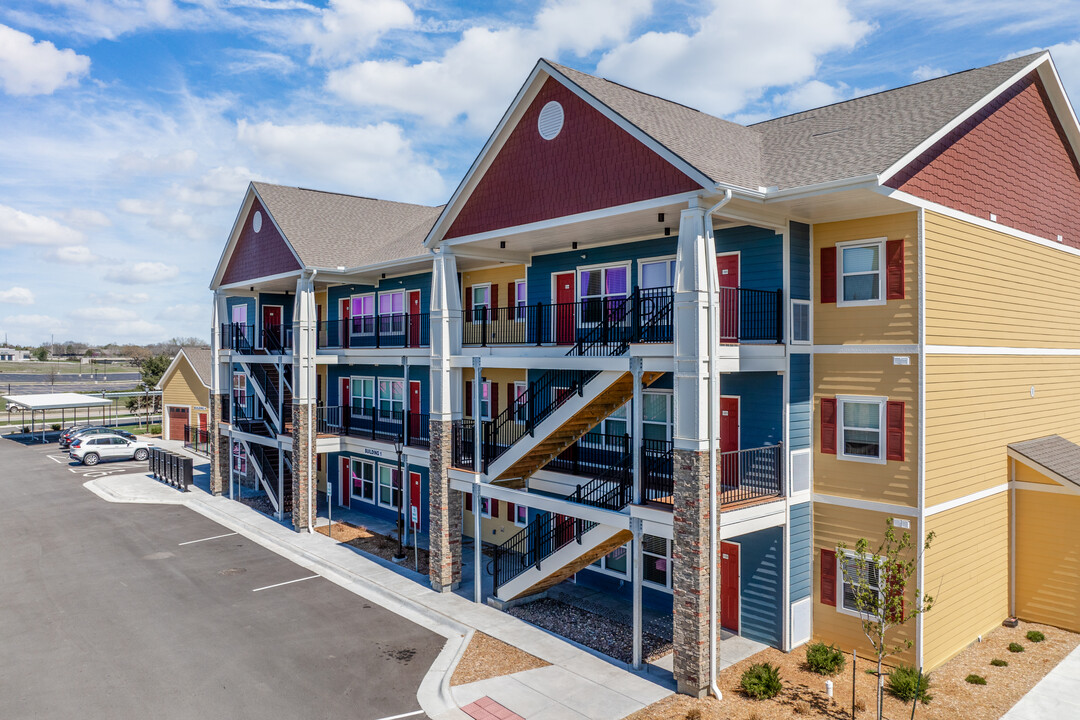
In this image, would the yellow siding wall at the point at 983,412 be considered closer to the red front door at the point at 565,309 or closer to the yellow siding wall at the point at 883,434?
the yellow siding wall at the point at 883,434

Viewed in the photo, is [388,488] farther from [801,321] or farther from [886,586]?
[886,586]

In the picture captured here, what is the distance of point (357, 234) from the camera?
2928 centimetres

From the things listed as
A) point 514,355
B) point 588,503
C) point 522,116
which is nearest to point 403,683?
point 588,503

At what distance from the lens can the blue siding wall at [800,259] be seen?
49.3 ft

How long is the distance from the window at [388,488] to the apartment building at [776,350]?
7.13 meters

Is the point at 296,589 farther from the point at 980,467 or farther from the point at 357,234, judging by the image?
the point at 980,467

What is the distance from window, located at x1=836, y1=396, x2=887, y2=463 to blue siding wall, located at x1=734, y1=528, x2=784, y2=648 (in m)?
2.41

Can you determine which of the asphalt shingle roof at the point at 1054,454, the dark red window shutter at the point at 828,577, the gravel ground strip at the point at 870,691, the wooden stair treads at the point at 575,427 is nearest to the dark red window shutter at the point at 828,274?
the wooden stair treads at the point at 575,427

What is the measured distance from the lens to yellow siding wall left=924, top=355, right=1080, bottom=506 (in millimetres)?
14523

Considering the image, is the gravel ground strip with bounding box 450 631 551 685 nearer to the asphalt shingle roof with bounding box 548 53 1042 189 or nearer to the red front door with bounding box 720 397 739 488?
the red front door with bounding box 720 397 739 488

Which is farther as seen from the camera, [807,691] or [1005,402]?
[1005,402]

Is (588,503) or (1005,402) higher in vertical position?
(1005,402)

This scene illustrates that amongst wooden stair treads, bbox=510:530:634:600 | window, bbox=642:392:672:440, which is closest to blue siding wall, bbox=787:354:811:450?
window, bbox=642:392:672:440

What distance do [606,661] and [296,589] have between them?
958cm
